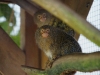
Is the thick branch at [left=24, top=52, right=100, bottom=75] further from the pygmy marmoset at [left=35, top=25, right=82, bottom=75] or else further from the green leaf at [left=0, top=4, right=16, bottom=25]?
the green leaf at [left=0, top=4, right=16, bottom=25]

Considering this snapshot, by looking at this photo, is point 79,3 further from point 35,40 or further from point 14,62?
point 14,62

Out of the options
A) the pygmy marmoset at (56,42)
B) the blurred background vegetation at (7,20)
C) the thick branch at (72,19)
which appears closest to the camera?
the thick branch at (72,19)

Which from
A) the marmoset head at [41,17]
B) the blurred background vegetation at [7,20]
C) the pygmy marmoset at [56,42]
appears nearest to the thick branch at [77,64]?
the pygmy marmoset at [56,42]

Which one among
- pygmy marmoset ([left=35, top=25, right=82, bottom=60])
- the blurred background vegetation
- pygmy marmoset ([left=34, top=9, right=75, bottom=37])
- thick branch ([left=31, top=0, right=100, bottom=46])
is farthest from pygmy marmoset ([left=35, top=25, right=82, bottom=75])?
the blurred background vegetation

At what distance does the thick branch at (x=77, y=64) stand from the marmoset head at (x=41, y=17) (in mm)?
942

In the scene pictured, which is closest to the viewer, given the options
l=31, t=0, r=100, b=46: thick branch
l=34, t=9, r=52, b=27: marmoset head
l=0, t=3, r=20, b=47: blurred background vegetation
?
l=31, t=0, r=100, b=46: thick branch

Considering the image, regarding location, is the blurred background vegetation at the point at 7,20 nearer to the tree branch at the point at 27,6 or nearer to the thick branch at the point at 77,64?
the tree branch at the point at 27,6

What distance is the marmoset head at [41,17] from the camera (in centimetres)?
257

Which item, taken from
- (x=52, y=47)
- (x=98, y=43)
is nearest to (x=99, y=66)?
(x=98, y=43)

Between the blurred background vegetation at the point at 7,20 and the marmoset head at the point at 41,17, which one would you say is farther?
the blurred background vegetation at the point at 7,20

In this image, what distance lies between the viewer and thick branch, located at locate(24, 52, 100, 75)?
1.28m

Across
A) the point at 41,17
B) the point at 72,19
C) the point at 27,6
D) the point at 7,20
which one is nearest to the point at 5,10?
the point at 7,20

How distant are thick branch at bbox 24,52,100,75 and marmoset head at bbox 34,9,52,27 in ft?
3.09

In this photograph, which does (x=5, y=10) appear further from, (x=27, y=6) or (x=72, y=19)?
(x=72, y=19)
